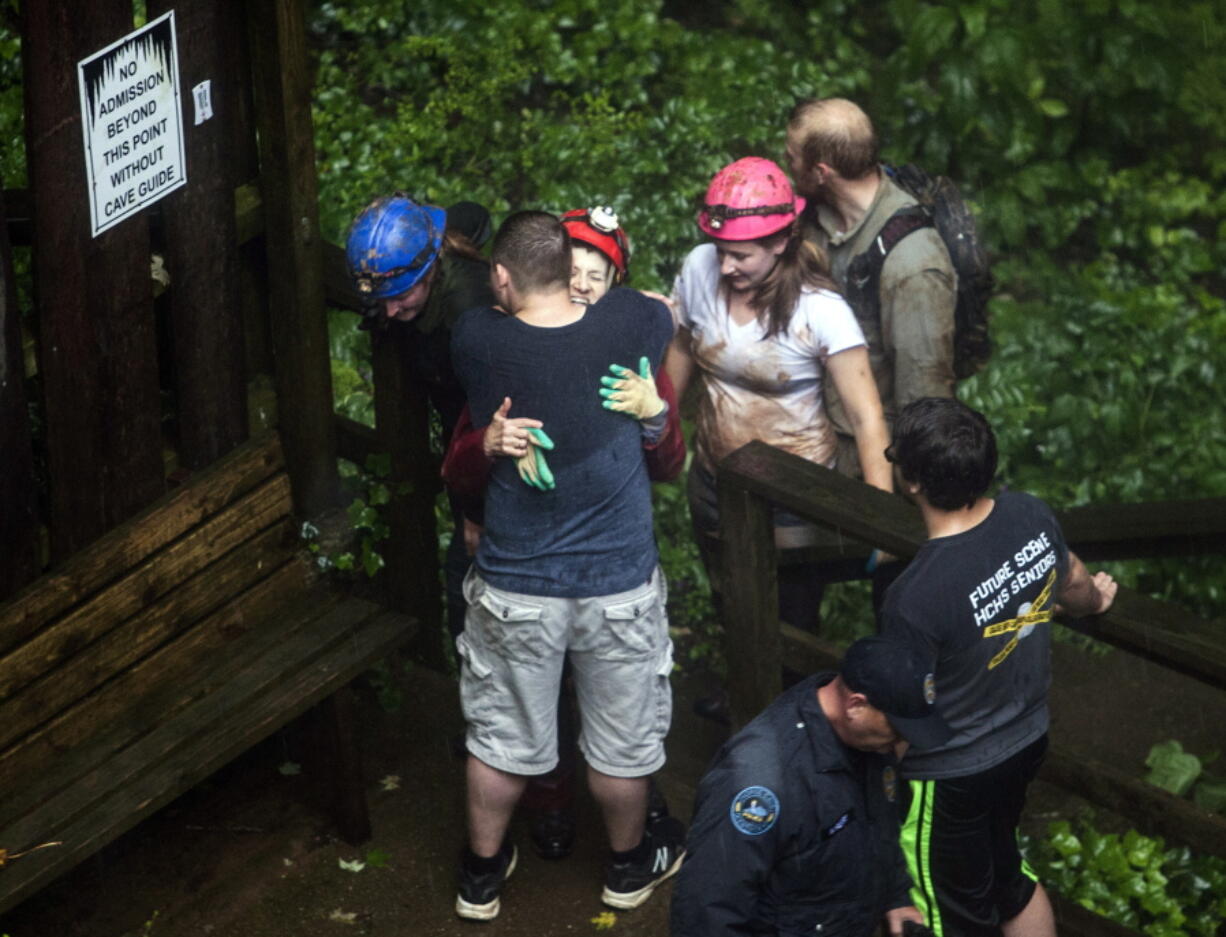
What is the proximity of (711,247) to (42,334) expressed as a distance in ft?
6.09

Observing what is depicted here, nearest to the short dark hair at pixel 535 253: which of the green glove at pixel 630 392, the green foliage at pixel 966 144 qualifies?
the green glove at pixel 630 392

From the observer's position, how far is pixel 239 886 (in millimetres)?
4082

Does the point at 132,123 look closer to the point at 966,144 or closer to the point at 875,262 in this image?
the point at 875,262

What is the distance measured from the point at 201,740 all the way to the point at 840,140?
2.35 meters

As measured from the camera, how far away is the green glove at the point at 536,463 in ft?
11.8

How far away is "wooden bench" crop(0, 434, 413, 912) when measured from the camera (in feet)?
11.9

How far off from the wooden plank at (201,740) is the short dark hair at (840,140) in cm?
175

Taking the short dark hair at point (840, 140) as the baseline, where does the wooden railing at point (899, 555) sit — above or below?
below

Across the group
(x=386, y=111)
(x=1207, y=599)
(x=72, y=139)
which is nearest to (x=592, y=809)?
(x=72, y=139)

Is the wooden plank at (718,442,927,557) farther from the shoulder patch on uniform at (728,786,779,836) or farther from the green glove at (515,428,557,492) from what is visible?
the shoulder patch on uniform at (728,786,779,836)

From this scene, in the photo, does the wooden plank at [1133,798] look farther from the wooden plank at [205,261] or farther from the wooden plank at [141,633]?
the wooden plank at [205,261]

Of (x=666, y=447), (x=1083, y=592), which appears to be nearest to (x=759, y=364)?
(x=666, y=447)

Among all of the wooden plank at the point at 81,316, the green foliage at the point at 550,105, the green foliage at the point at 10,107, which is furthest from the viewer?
the green foliage at the point at 550,105

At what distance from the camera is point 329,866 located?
13.7ft
